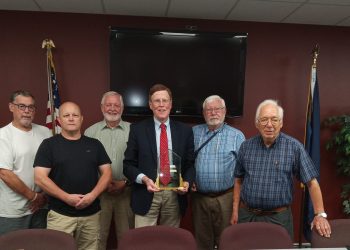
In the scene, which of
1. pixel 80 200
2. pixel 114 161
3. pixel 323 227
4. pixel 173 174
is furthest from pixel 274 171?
pixel 114 161

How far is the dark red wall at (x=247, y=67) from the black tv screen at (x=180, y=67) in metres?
0.25

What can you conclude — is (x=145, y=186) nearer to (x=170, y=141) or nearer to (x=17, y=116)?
(x=170, y=141)

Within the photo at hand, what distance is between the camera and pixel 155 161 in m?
2.43

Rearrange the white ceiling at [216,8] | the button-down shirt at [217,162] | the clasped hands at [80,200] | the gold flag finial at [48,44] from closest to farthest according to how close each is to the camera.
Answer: the clasped hands at [80,200] → the button-down shirt at [217,162] → the white ceiling at [216,8] → the gold flag finial at [48,44]

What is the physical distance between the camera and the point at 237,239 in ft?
6.23

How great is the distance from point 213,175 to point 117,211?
3.25 ft

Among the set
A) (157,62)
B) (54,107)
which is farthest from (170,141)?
(54,107)

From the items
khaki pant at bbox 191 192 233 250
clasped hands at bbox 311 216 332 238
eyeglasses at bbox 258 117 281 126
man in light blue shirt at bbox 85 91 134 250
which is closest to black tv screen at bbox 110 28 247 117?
man in light blue shirt at bbox 85 91 134 250

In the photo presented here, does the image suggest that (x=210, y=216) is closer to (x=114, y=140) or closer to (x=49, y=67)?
(x=114, y=140)

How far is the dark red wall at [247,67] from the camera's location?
3.68 meters

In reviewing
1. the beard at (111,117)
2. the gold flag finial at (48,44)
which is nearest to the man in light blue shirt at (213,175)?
the beard at (111,117)

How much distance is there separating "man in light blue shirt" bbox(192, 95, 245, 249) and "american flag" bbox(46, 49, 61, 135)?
5.01 feet

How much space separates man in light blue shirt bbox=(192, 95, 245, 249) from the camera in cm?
290

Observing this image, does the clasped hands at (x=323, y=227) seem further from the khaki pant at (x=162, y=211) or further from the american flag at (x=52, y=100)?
the american flag at (x=52, y=100)
